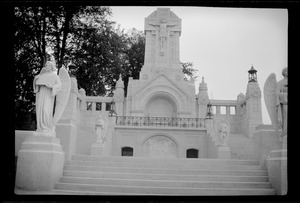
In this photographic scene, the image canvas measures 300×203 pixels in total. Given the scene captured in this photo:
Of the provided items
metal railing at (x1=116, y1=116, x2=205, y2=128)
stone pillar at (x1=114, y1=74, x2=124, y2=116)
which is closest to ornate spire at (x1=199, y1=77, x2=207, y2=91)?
metal railing at (x1=116, y1=116, x2=205, y2=128)

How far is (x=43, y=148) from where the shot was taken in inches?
295

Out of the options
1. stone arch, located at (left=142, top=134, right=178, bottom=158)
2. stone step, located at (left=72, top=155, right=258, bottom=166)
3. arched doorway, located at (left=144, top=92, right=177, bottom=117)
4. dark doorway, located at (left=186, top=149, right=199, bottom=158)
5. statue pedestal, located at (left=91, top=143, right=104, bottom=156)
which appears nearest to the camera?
stone step, located at (left=72, top=155, right=258, bottom=166)

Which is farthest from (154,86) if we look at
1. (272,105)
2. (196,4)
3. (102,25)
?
(196,4)

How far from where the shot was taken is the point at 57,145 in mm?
7832

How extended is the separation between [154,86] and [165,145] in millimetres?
5409

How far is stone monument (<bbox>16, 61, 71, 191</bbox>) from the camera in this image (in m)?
7.12

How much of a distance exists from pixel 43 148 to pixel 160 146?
10843 mm

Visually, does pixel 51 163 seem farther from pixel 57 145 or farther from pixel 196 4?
pixel 196 4

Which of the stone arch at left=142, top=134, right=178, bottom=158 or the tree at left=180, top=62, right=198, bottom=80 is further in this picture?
the tree at left=180, top=62, right=198, bottom=80

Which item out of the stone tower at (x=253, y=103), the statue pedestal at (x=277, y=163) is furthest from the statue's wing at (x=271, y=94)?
the stone tower at (x=253, y=103)

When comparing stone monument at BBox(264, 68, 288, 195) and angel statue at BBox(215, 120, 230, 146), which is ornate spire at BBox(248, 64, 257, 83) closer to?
angel statue at BBox(215, 120, 230, 146)

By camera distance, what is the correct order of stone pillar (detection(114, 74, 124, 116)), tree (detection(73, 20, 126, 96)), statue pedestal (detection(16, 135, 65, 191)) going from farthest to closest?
stone pillar (detection(114, 74, 124, 116))
tree (detection(73, 20, 126, 96))
statue pedestal (detection(16, 135, 65, 191))

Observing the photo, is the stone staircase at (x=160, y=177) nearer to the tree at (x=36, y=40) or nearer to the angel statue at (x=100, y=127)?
the angel statue at (x=100, y=127)

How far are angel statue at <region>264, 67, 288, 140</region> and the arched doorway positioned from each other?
1444 centimetres
